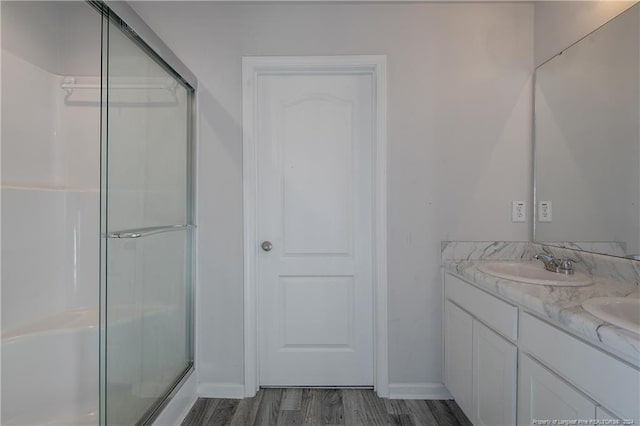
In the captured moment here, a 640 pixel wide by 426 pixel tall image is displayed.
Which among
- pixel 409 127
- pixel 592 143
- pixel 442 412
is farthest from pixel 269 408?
pixel 592 143

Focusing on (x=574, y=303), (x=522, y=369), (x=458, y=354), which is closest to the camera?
(x=574, y=303)

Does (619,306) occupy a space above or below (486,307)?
above

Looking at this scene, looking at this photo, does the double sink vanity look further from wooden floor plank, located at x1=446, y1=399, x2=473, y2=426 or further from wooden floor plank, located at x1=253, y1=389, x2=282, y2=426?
wooden floor plank, located at x1=253, y1=389, x2=282, y2=426

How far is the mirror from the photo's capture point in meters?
1.44

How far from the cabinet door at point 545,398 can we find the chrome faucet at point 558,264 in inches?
25.5

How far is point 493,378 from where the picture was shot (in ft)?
4.78

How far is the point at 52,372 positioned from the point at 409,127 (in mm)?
2349

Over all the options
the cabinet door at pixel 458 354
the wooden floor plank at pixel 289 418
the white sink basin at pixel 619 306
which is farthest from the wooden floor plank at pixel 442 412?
the white sink basin at pixel 619 306

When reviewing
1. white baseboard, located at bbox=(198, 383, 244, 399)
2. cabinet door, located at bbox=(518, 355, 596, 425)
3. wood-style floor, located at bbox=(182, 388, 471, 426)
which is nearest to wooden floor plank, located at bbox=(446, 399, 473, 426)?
wood-style floor, located at bbox=(182, 388, 471, 426)

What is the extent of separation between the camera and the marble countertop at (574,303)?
33.8 inches

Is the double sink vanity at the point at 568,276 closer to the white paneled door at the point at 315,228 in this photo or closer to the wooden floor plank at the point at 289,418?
the white paneled door at the point at 315,228

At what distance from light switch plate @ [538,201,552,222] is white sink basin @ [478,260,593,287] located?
253mm

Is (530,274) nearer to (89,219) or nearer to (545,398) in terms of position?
(545,398)

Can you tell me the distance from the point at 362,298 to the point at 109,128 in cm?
162
